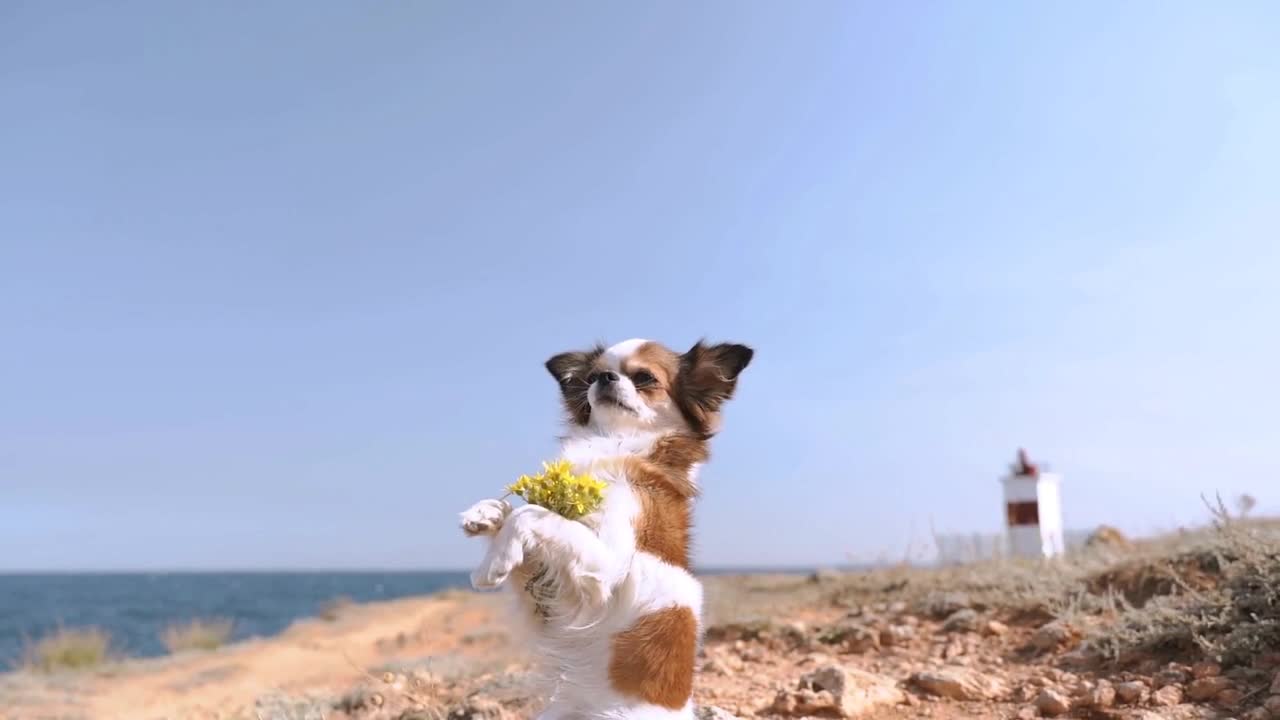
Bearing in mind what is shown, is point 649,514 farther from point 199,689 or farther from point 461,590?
point 461,590

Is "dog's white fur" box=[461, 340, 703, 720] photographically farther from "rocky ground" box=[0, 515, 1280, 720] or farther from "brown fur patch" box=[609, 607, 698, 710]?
"rocky ground" box=[0, 515, 1280, 720]

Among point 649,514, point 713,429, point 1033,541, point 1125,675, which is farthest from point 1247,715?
point 1033,541

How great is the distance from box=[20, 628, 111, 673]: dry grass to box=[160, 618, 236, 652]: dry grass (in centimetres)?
174

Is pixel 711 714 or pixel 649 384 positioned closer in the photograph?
pixel 649 384

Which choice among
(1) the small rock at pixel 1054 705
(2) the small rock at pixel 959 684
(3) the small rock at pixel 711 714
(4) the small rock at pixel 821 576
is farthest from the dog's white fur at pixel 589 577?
(4) the small rock at pixel 821 576

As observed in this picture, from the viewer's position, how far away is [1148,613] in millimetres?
7070

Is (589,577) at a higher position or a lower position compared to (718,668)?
higher

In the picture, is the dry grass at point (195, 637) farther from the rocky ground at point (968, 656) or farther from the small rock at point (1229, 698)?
the small rock at point (1229, 698)

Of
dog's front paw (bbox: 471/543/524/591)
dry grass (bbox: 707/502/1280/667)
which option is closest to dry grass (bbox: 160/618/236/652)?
dry grass (bbox: 707/502/1280/667)

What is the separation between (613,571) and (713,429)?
3.38 feet

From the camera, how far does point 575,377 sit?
162 inches

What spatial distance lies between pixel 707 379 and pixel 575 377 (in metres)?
0.58

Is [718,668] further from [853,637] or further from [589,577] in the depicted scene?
[589,577]

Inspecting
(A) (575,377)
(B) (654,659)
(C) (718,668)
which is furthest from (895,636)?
(B) (654,659)
